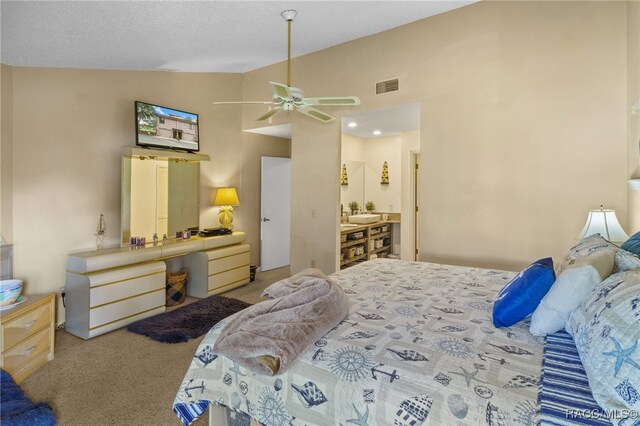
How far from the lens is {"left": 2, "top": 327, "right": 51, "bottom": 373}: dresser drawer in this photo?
2.29 meters

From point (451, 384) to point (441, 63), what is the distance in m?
3.42

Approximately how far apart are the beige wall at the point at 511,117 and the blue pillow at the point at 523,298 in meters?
1.81

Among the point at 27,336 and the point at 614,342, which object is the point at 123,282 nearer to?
the point at 27,336

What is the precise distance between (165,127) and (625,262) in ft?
14.5

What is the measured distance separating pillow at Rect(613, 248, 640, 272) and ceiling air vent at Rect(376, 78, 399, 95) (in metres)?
2.92

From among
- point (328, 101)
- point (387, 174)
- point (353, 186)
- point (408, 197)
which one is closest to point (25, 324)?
point (328, 101)

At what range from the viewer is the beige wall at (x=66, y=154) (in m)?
3.12

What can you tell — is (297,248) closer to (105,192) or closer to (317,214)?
(317,214)

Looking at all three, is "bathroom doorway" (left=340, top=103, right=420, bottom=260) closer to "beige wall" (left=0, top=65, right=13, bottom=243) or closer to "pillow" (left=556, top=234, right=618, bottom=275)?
"pillow" (left=556, top=234, right=618, bottom=275)

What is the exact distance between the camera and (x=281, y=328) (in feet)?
4.75

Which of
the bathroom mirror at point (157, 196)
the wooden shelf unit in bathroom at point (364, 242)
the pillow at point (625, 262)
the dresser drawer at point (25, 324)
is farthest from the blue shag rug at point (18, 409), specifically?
the wooden shelf unit in bathroom at point (364, 242)

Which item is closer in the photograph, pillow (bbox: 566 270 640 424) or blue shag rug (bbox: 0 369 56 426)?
pillow (bbox: 566 270 640 424)

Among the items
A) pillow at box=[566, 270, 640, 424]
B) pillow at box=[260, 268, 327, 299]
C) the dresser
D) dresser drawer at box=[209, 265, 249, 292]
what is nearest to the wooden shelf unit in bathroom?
dresser drawer at box=[209, 265, 249, 292]

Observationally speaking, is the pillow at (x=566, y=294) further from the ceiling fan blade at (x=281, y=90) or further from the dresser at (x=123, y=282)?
the dresser at (x=123, y=282)
